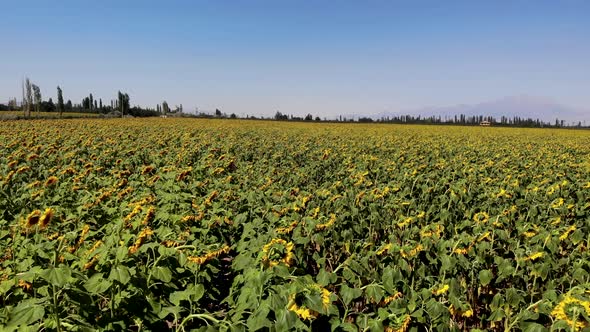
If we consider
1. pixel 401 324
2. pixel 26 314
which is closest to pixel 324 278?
pixel 401 324

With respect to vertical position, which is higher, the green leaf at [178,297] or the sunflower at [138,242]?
the sunflower at [138,242]

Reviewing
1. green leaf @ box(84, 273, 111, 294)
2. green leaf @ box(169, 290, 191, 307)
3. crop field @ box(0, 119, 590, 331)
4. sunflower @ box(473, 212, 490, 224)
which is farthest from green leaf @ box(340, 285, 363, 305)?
sunflower @ box(473, 212, 490, 224)

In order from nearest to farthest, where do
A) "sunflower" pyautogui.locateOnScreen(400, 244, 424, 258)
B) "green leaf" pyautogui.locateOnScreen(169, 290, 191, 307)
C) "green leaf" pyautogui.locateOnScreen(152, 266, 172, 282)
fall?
"green leaf" pyautogui.locateOnScreen(169, 290, 191, 307), "green leaf" pyautogui.locateOnScreen(152, 266, 172, 282), "sunflower" pyautogui.locateOnScreen(400, 244, 424, 258)

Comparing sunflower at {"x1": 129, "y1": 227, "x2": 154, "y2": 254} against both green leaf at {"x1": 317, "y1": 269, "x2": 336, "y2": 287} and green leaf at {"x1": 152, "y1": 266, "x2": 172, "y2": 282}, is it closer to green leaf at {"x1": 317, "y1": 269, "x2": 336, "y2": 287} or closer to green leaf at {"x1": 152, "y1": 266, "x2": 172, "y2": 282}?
green leaf at {"x1": 152, "y1": 266, "x2": 172, "y2": 282}

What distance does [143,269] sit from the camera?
3283 mm

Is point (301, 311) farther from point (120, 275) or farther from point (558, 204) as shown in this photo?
point (558, 204)

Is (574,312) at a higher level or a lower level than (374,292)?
higher

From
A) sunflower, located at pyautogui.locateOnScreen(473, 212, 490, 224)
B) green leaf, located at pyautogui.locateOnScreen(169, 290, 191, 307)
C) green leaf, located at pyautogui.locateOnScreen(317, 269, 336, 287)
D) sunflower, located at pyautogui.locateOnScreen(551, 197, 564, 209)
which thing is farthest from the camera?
sunflower, located at pyautogui.locateOnScreen(551, 197, 564, 209)

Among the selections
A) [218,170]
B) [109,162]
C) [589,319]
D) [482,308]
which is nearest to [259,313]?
[589,319]

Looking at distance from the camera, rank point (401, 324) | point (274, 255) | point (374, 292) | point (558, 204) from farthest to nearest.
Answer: point (558, 204) < point (274, 255) < point (374, 292) < point (401, 324)

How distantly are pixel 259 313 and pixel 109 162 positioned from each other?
33.1 feet

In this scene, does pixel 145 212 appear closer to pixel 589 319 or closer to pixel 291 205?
pixel 291 205

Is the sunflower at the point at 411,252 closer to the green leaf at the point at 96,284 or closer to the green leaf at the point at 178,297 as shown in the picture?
the green leaf at the point at 178,297

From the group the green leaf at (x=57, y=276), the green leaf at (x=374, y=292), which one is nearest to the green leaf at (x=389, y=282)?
the green leaf at (x=374, y=292)
